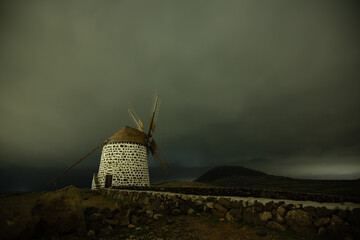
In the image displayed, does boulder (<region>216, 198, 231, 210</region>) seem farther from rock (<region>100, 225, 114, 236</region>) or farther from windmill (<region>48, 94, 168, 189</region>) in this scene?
windmill (<region>48, 94, 168, 189</region>)

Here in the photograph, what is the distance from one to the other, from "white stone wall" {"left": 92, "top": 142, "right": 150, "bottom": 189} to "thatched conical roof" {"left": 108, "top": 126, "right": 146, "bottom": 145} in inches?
22.5

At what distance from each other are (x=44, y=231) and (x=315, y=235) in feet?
29.3

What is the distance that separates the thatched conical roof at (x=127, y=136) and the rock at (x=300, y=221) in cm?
2240

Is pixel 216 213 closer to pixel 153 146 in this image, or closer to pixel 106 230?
pixel 106 230

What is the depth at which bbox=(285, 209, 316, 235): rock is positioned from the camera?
622cm

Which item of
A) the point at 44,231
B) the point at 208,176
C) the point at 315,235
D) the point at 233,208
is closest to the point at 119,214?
the point at 44,231

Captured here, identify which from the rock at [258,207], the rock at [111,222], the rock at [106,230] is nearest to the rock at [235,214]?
the rock at [258,207]

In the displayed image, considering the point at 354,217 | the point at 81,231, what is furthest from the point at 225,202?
the point at 81,231

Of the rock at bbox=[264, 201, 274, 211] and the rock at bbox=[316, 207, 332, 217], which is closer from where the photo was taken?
the rock at bbox=[316, 207, 332, 217]

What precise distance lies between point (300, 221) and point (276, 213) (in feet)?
2.64

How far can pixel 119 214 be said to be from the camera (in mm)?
8164

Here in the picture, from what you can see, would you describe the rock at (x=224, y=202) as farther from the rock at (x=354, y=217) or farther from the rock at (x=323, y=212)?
the rock at (x=354, y=217)

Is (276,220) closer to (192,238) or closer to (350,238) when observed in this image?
(350,238)

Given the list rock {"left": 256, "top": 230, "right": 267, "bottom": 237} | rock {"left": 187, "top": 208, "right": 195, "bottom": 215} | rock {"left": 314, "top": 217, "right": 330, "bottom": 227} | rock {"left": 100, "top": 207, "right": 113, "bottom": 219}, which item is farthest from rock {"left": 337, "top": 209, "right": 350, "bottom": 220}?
rock {"left": 100, "top": 207, "right": 113, "bottom": 219}
